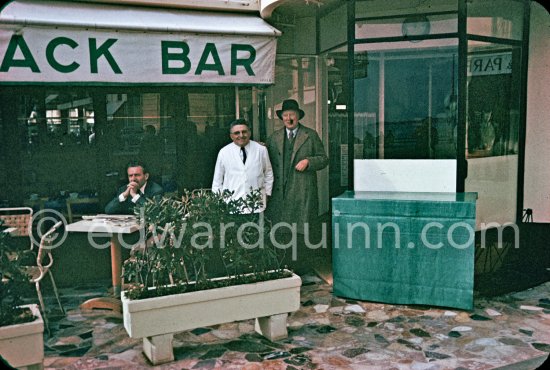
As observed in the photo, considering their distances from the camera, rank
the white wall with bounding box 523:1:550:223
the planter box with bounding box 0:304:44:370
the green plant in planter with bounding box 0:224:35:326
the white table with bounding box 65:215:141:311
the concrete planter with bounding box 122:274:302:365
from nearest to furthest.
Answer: the planter box with bounding box 0:304:44:370
the green plant in planter with bounding box 0:224:35:326
the concrete planter with bounding box 122:274:302:365
the white table with bounding box 65:215:141:311
the white wall with bounding box 523:1:550:223

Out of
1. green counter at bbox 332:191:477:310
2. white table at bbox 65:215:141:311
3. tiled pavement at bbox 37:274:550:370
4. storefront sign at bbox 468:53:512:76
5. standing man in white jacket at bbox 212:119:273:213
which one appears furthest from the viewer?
storefront sign at bbox 468:53:512:76

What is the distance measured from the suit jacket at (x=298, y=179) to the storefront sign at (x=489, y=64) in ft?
7.30

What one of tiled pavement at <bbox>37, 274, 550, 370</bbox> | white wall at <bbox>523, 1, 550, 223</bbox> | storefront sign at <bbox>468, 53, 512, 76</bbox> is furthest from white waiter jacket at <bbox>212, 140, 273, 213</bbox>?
white wall at <bbox>523, 1, 550, 223</bbox>

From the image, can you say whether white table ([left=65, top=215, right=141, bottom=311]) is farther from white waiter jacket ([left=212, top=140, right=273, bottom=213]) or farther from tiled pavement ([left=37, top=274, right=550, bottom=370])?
white waiter jacket ([left=212, top=140, right=273, bottom=213])

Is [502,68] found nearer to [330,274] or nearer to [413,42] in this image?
[413,42]

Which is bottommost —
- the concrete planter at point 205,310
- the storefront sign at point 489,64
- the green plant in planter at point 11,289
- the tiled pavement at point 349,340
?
the tiled pavement at point 349,340

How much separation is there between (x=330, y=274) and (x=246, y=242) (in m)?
2.66

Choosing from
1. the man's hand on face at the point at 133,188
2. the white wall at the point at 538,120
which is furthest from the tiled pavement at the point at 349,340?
the white wall at the point at 538,120

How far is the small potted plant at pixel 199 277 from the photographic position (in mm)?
4805

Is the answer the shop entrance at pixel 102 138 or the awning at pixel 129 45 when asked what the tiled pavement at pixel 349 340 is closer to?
the shop entrance at pixel 102 138

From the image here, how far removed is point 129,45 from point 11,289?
3452 mm

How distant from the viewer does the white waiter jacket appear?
23.3 feet

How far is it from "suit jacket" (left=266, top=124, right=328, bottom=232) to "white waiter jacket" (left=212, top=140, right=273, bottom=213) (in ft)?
1.94

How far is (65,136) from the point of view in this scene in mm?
7625
